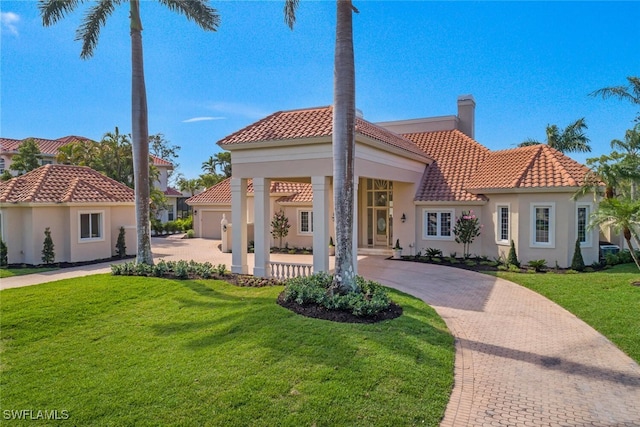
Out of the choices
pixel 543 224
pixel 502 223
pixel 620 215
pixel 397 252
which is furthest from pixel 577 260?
pixel 397 252

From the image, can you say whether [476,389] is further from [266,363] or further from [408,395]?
[266,363]

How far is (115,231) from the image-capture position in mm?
21500

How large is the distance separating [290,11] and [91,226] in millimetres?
15299

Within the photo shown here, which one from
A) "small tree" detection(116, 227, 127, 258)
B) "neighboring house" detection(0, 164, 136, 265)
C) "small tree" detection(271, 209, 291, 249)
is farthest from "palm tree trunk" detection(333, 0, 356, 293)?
"small tree" detection(116, 227, 127, 258)

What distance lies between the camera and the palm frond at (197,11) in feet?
50.2

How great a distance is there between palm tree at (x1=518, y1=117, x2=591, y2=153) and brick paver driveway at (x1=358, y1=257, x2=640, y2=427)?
25.7 m

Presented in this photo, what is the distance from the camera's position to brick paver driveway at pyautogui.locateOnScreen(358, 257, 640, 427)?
543 cm

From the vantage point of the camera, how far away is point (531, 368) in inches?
272

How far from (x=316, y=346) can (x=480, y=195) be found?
48.3ft

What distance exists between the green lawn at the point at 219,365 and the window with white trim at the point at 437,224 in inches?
403

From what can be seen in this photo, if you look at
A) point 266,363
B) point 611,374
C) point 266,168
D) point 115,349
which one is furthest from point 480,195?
point 115,349

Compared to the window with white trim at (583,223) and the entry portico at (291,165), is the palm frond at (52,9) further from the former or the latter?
the window with white trim at (583,223)

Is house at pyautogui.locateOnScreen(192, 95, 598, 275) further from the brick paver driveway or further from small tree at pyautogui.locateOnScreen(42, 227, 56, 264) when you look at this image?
small tree at pyautogui.locateOnScreen(42, 227, 56, 264)

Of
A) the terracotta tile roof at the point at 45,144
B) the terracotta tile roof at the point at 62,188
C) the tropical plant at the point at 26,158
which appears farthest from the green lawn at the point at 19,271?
the terracotta tile roof at the point at 45,144
